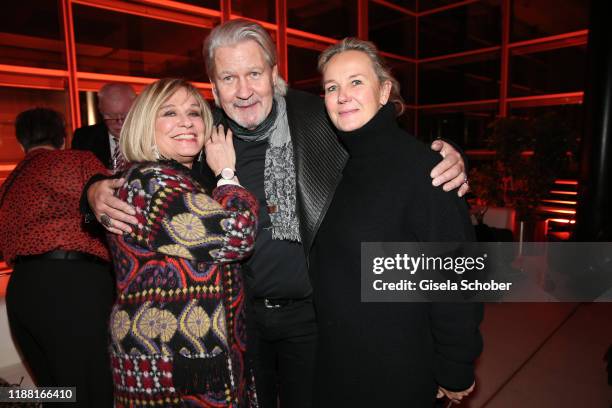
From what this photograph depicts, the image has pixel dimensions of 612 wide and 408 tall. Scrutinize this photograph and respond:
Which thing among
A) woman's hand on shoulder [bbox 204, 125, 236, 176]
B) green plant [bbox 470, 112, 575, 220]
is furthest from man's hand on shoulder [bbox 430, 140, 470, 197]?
green plant [bbox 470, 112, 575, 220]

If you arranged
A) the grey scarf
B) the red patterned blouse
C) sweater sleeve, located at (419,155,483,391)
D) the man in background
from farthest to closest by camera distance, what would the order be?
the man in background
the red patterned blouse
the grey scarf
sweater sleeve, located at (419,155,483,391)

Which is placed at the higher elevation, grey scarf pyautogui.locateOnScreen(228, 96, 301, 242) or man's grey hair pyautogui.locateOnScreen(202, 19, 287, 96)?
man's grey hair pyautogui.locateOnScreen(202, 19, 287, 96)

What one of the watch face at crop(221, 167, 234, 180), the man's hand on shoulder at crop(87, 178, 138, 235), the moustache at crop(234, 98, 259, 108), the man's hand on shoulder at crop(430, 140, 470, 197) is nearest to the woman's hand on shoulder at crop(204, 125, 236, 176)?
the watch face at crop(221, 167, 234, 180)

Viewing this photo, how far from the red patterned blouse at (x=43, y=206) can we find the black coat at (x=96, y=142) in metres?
1.03

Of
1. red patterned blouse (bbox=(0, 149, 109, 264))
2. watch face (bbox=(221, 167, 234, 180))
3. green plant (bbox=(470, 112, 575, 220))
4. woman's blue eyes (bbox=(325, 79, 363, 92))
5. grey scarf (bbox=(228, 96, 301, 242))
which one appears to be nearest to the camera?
woman's blue eyes (bbox=(325, 79, 363, 92))

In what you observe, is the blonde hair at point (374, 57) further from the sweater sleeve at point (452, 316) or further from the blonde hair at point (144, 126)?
the blonde hair at point (144, 126)

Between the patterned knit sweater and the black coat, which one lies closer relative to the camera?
the patterned knit sweater

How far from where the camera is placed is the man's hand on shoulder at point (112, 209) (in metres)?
1.23

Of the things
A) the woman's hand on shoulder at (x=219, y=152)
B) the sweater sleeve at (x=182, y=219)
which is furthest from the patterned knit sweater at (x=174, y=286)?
the woman's hand on shoulder at (x=219, y=152)

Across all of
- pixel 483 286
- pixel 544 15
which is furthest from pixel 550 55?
pixel 483 286

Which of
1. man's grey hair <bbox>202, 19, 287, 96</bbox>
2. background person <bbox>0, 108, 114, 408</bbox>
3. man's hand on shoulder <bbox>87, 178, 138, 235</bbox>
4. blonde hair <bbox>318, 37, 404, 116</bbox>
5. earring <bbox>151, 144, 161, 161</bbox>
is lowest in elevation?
background person <bbox>0, 108, 114, 408</bbox>

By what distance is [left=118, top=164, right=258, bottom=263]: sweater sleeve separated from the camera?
3.93 ft

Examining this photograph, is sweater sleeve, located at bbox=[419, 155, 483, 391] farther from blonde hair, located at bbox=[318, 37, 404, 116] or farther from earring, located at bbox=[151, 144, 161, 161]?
earring, located at bbox=[151, 144, 161, 161]

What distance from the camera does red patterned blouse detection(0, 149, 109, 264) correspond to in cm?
193
